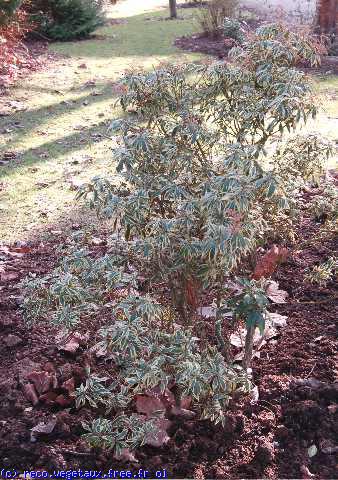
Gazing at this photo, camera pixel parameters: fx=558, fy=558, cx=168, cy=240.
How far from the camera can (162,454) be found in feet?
7.47

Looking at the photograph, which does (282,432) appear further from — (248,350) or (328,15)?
(328,15)

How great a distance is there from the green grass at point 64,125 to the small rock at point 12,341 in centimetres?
115

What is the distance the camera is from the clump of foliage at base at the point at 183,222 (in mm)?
1984

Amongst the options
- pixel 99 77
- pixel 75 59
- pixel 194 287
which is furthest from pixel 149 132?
pixel 75 59

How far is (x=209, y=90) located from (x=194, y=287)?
2.79 feet

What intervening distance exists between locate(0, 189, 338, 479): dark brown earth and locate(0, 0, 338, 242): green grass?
1.22m

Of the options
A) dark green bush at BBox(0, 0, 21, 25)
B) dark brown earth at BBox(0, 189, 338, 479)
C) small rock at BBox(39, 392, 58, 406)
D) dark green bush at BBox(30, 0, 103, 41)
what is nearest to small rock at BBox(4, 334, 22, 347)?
dark brown earth at BBox(0, 189, 338, 479)

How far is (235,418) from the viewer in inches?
94.7

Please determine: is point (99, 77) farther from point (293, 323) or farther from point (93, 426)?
point (93, 426)

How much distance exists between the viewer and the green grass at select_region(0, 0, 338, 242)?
4.66 m

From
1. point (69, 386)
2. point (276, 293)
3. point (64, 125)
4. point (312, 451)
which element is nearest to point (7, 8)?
point (64, 125)

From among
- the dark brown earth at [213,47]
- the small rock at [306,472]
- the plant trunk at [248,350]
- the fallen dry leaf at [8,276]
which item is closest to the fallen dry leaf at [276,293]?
the plant trunk at [248,350]

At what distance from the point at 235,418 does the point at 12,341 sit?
128 cm

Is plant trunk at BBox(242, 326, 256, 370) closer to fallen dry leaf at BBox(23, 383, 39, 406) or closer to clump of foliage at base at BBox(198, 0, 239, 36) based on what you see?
fallen dry leaf at BBox(23, 383, 39, 406)
